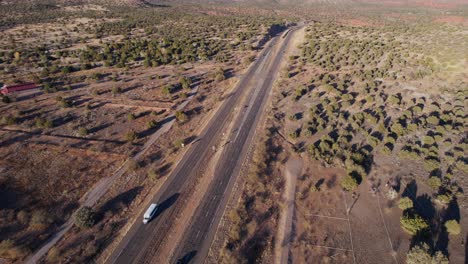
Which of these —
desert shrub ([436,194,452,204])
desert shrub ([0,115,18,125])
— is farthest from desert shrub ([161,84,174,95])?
desert shrub ([436,194,452,204])

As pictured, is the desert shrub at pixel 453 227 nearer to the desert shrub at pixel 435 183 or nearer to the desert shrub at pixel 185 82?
the desert shrub at pixel 435 183

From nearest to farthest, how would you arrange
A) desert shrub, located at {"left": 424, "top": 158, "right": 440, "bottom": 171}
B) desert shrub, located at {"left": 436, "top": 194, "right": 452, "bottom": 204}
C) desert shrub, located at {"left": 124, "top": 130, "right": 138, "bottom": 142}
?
desert shrub, located at {"left": 436, "top": 194, "right": 452, "bottom": 204} → desert shrub, located at {"left": 424, "top": 158, "right": 440, "bottom": 171} → desert shrub, located at {"left": 124, "top": 130, "right": 138, "bottom": 142}

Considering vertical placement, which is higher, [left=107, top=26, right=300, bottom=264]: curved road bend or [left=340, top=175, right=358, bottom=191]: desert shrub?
[left=340, top=175, right=358, bottom=191]: desert shrub

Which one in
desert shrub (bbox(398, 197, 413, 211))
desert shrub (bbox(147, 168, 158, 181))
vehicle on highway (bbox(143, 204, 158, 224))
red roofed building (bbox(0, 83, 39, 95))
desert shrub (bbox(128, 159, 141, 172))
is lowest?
vehicle on highway (bbox(143, 204, 158, 224))

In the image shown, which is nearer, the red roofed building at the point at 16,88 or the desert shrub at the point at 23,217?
the desert shrub at the point at 23,217

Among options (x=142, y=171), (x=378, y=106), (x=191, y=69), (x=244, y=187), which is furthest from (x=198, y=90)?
(x=378, y=106)

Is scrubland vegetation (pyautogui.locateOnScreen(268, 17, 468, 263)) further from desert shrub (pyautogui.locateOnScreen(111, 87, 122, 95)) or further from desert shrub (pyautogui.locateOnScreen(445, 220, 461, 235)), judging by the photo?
desert shrub (pyautogui.locateOnScreen(111, 87, 122, 95))

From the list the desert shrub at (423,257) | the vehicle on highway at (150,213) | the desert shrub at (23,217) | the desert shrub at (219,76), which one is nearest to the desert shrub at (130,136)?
the vehicle on highway at (150,213)
